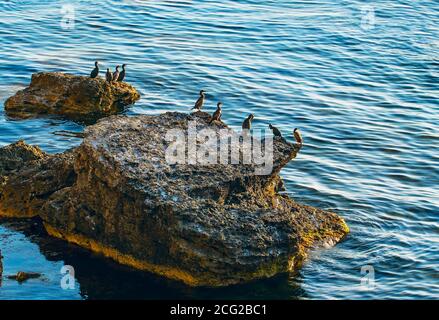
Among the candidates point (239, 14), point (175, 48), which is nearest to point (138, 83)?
point (175, 48)

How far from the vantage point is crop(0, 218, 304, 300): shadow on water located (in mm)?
22000

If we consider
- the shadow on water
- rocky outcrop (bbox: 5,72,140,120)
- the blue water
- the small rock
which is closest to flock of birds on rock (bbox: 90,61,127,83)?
rocky outcrop (bbox: 5,72,140,120)

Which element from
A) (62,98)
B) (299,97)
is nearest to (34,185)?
(62,98)

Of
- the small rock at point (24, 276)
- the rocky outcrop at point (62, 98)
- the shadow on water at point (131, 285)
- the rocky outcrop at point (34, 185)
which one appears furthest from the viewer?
the rocky outcrop at point (62, 98)

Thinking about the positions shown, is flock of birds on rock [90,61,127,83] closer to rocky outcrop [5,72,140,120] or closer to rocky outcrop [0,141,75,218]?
rocky outcrop [5,72,140,120]

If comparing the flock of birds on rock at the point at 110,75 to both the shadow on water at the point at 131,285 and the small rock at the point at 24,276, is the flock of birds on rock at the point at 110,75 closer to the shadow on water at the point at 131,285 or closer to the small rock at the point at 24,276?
the shadow on water at the point at 131,285

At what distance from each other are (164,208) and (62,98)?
51.5 ft

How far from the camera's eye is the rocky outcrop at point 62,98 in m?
36.5

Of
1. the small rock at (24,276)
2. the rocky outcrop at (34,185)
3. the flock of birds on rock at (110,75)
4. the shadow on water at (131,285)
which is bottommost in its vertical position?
the small rock at (24,276)

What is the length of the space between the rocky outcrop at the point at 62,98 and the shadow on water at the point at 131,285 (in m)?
13.3

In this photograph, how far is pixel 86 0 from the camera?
60.7 metres

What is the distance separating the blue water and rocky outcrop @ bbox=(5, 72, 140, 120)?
0.83 meters

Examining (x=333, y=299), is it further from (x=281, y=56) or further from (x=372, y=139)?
(x=281, y=56)

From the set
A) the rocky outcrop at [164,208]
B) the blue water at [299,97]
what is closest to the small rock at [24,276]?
the blue water at [299,97]
